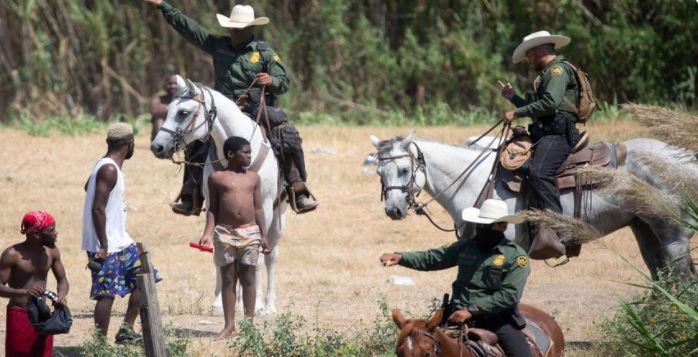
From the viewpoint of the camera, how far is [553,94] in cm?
1034

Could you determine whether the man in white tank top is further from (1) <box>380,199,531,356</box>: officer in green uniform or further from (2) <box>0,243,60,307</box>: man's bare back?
(1) <box>380,199,531,356</box>: officer in green uniform

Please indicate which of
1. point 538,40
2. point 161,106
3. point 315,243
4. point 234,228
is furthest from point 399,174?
point 161,106

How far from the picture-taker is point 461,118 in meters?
23.1

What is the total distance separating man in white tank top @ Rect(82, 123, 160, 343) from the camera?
31.1 ft

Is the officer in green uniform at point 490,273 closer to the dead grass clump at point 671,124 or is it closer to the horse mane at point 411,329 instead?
the horse mane at point 411,329

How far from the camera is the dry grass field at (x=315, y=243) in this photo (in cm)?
1180

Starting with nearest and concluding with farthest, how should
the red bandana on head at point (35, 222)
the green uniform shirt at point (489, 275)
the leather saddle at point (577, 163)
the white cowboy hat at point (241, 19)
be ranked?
the green uniform shirt at point (489, 275) < the red bandana on head at point (35, 222) < the leather saddle at point (577, 163) < the white cowboy hat at point (241, 19)

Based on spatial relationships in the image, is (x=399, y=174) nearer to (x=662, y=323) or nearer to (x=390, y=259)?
(x=662, y=323)

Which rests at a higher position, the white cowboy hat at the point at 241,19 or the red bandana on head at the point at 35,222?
the white cowboy hat at the point at 241,19

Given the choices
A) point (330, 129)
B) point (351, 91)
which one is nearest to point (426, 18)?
point (351, 91)

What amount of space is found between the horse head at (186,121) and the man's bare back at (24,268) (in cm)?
238

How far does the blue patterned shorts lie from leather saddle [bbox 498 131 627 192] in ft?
10.5

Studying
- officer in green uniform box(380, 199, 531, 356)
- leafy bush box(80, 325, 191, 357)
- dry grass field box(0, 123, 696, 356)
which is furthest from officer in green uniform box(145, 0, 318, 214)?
officer in green uniform box(380, 199, 531, 356)

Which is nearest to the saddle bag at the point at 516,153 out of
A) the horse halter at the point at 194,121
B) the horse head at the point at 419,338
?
the horse halter at the point at 194,121
